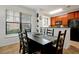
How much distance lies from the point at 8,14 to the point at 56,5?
2.94ft

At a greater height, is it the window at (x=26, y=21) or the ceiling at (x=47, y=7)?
the ceiling at (x=47, y=7)

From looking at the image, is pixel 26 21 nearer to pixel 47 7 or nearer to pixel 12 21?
pixel 12 21

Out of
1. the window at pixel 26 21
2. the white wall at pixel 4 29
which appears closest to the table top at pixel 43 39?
the window at pixel 26 21

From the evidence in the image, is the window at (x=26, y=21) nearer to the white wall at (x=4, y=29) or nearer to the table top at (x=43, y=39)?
the white wall at (x=4, y=29)

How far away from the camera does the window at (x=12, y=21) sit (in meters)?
1.41

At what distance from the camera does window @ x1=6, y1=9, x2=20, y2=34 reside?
55.6 inches

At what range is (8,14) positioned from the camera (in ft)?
4.65

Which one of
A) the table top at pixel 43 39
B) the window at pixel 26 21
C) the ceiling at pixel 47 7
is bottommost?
the table top at pixel 43 39

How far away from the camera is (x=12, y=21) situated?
1472 millimetres

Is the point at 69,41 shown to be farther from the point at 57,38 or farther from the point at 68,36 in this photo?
the point at 57,38

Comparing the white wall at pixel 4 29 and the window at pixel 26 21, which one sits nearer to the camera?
the white wall at pixel 4 29

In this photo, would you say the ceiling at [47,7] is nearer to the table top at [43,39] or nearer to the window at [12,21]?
the window at [12,21]
